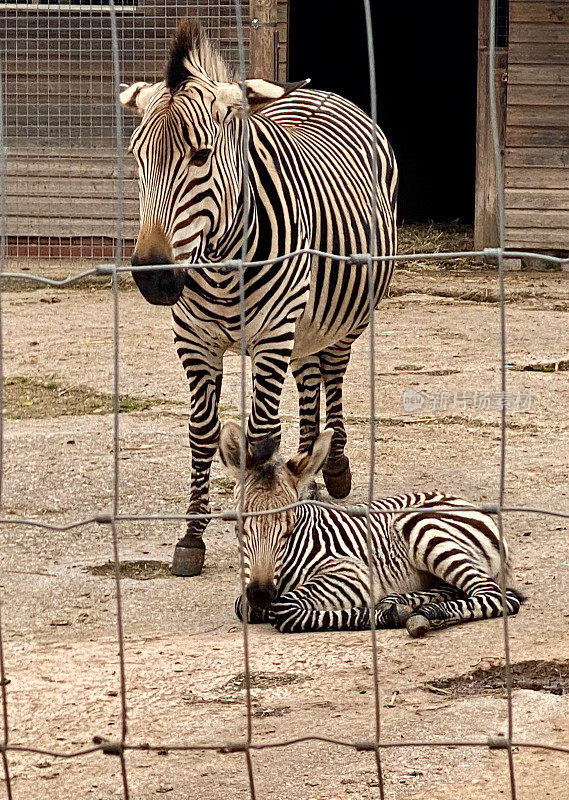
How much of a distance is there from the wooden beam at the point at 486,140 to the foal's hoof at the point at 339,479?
22.1ft

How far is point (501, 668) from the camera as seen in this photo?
14.1 ft

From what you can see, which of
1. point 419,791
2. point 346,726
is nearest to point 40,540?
point 346,726

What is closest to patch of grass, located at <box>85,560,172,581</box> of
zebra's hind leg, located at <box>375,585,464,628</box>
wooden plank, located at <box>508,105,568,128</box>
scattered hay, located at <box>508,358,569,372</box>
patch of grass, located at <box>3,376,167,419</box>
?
zebra's hind leg, located at <box>375,585,464,628</box>

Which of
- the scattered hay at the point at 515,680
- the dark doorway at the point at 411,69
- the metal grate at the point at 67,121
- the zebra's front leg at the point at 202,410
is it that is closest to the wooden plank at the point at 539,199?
the metal grate at the point at 67,121

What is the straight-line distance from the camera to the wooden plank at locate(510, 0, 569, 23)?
1276 cm

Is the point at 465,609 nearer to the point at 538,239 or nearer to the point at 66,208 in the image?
the point at 538,239

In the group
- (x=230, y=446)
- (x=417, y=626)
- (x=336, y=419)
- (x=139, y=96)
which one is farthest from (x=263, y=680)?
(x=336, y=419)

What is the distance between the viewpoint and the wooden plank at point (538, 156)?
12961 mm

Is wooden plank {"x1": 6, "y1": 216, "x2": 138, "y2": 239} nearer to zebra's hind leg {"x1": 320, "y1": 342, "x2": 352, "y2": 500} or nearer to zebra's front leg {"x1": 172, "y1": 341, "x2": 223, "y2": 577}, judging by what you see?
zebra's hind leg {"x1": 320, "y1": 342, "x2": 352, "y2": 500}

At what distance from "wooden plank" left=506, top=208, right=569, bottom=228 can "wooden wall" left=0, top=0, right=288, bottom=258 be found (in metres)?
2.69

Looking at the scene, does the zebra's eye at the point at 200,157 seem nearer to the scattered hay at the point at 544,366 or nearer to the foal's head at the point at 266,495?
the foal's head at the point at 266,495

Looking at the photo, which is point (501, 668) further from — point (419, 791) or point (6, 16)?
point (6, 16)

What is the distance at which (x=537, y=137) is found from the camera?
1298 cm

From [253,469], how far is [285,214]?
4.00 ft
